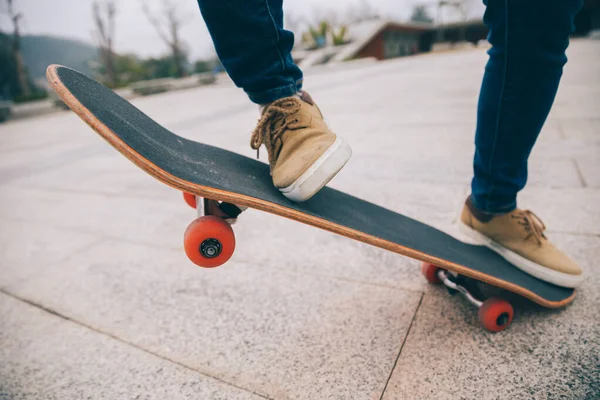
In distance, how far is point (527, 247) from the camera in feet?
4.02

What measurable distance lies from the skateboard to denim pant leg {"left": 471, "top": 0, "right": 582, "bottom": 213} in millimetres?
237

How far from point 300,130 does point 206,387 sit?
0.73 metres

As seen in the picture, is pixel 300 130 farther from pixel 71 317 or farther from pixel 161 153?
pixel 71 317

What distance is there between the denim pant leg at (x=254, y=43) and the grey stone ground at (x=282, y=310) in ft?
2.37

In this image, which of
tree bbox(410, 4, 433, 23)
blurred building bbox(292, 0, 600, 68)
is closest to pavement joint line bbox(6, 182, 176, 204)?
blurred building bbox(292, 0, 600, 68)

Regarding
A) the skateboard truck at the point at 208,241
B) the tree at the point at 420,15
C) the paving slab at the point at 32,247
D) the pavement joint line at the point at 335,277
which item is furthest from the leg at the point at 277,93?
the tree at the point at 420,15

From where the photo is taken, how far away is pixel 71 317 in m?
1.42

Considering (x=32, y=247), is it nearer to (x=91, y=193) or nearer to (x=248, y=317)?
(x=91, y=193)

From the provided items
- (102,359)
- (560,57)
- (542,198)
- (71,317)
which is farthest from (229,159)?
(542,198)

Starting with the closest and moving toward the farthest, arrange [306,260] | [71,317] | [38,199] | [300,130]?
[300,130] → [71,317] → [306,260] → [38,199]

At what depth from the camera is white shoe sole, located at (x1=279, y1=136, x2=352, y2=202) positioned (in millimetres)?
1002

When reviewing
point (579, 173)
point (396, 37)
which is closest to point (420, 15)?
point (396, 37)

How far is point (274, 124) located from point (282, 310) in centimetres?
62

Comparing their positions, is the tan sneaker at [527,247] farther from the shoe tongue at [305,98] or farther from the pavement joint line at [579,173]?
the pavement joint line at [579,173]
